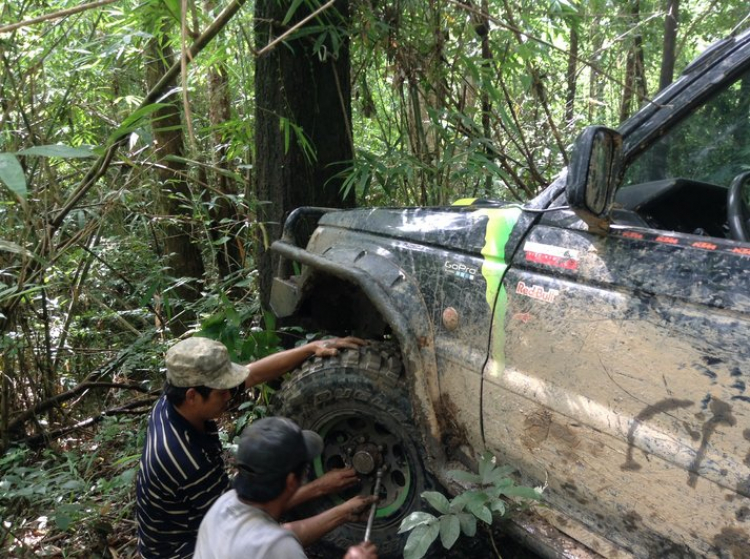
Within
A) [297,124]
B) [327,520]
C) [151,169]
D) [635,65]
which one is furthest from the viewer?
[635,65]

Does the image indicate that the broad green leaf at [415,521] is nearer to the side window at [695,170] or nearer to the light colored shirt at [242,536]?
the light colored shirt at [242,536]

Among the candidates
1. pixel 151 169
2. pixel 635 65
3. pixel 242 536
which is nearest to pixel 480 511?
pixel 242 536

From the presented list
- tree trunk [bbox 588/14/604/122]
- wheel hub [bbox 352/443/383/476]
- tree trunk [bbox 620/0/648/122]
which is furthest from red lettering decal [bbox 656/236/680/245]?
tree trunk [bbox 620/0/648/122]

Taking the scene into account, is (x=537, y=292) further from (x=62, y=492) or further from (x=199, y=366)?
(x=62, y=492)

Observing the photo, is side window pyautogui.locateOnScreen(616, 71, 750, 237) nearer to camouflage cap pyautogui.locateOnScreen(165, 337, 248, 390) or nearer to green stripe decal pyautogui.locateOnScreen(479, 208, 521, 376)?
green stripe decal pyautogui.locateOnScreen(479, 208, 521, 376)

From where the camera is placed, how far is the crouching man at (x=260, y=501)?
5.85 feet

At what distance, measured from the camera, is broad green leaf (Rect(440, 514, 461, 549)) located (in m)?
1.91

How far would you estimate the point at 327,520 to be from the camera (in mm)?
2502

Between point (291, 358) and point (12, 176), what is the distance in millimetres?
1660

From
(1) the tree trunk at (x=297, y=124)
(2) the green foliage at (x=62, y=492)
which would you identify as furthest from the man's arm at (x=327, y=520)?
(1) the tree trunk at (x=297, y=124)

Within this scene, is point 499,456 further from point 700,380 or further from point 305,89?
point 305,89

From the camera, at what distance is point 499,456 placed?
2242 millimetres

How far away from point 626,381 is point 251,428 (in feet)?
3.58

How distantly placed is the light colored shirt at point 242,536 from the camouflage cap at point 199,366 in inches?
19.6
